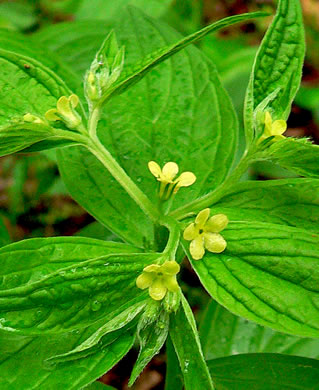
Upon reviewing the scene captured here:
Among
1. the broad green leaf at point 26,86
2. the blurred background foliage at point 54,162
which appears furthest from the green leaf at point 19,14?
the broad green leaf at point 26,86

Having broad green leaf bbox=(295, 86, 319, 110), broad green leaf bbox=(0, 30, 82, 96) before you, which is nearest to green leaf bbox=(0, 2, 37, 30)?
broad green leaf bbox=(0, 30, 82, 96)

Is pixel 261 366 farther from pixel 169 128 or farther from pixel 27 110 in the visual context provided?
pixel 27 110

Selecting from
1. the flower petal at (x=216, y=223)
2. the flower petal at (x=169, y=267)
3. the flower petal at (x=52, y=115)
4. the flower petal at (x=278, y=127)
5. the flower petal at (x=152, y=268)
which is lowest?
the flower petal at (x=169, y=267)

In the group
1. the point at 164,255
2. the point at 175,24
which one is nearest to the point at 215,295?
the point at 164,255

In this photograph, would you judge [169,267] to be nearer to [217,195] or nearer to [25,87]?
[217,195]

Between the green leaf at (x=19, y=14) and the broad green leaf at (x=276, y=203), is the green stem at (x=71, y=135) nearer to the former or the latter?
the broad green leaf at (x=276, y=203)

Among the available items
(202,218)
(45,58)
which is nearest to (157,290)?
(202,218)
